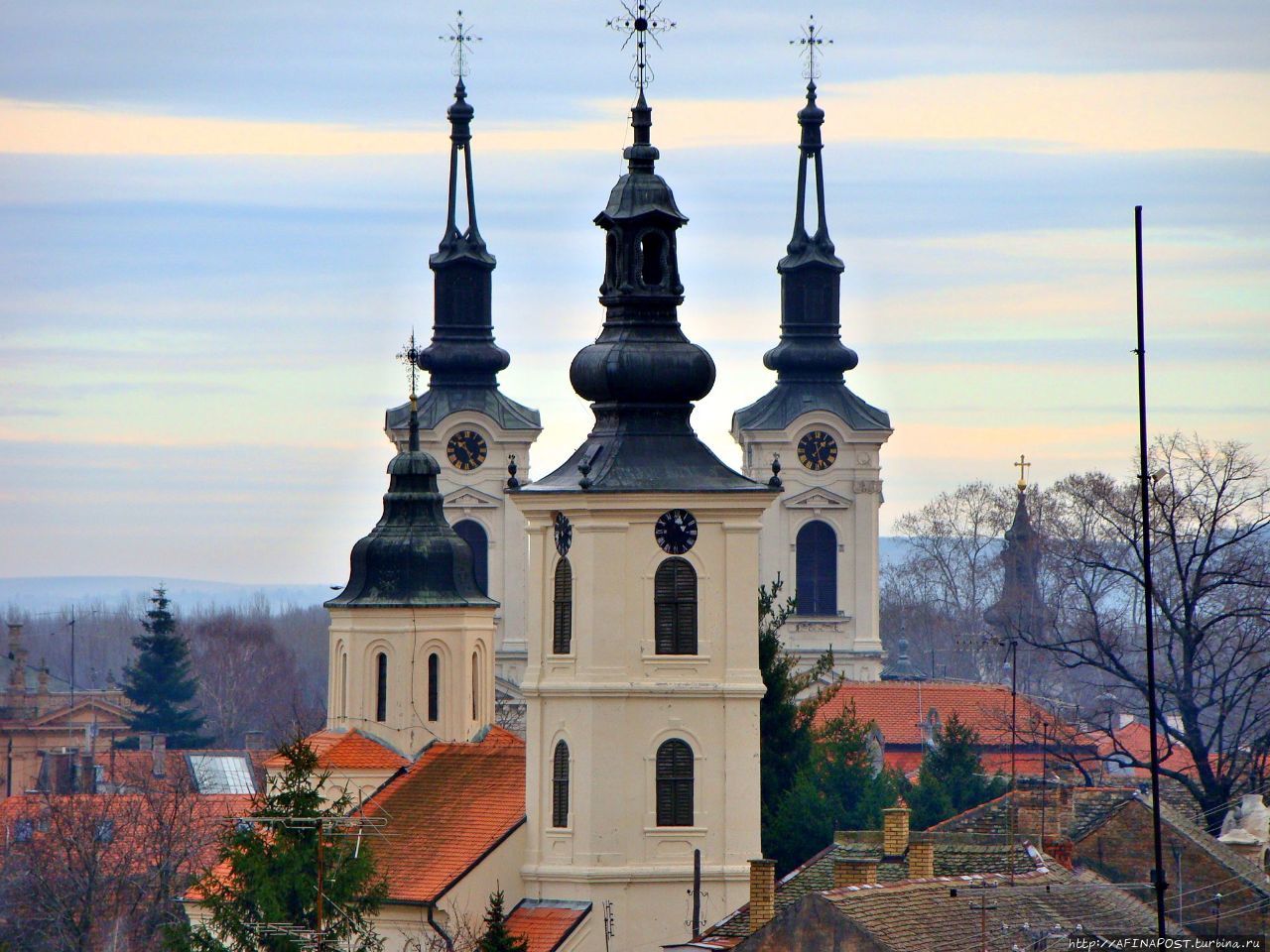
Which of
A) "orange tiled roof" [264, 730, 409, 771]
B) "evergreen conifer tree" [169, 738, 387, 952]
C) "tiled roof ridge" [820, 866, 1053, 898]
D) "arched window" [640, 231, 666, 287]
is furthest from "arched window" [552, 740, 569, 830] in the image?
"orange tiled roof" [264, 730, 409, 771]

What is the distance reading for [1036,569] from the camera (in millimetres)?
126688

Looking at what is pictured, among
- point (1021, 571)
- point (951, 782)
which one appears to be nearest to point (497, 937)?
point (951, 782)

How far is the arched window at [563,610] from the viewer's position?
50312mm

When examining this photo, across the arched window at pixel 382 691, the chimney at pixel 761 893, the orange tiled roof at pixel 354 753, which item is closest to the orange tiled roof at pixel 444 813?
the orange tiled roof at pixel 354 753

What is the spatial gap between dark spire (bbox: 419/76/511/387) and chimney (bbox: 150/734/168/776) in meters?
16.7

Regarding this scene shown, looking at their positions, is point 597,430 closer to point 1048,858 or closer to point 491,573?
point 1048,858

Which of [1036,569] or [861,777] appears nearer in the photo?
[861,777]

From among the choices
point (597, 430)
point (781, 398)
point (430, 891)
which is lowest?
point (430, 891)

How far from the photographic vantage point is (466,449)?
89.2m

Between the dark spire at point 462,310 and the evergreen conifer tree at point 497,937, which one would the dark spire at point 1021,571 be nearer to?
the dark spire at point 462,310

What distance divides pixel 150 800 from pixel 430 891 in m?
22.8

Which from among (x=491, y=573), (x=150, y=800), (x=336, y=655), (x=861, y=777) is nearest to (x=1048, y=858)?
(x=861, y=777)

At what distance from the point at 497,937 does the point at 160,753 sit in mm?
62559

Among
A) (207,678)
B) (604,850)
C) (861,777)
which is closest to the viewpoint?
(604,850)
